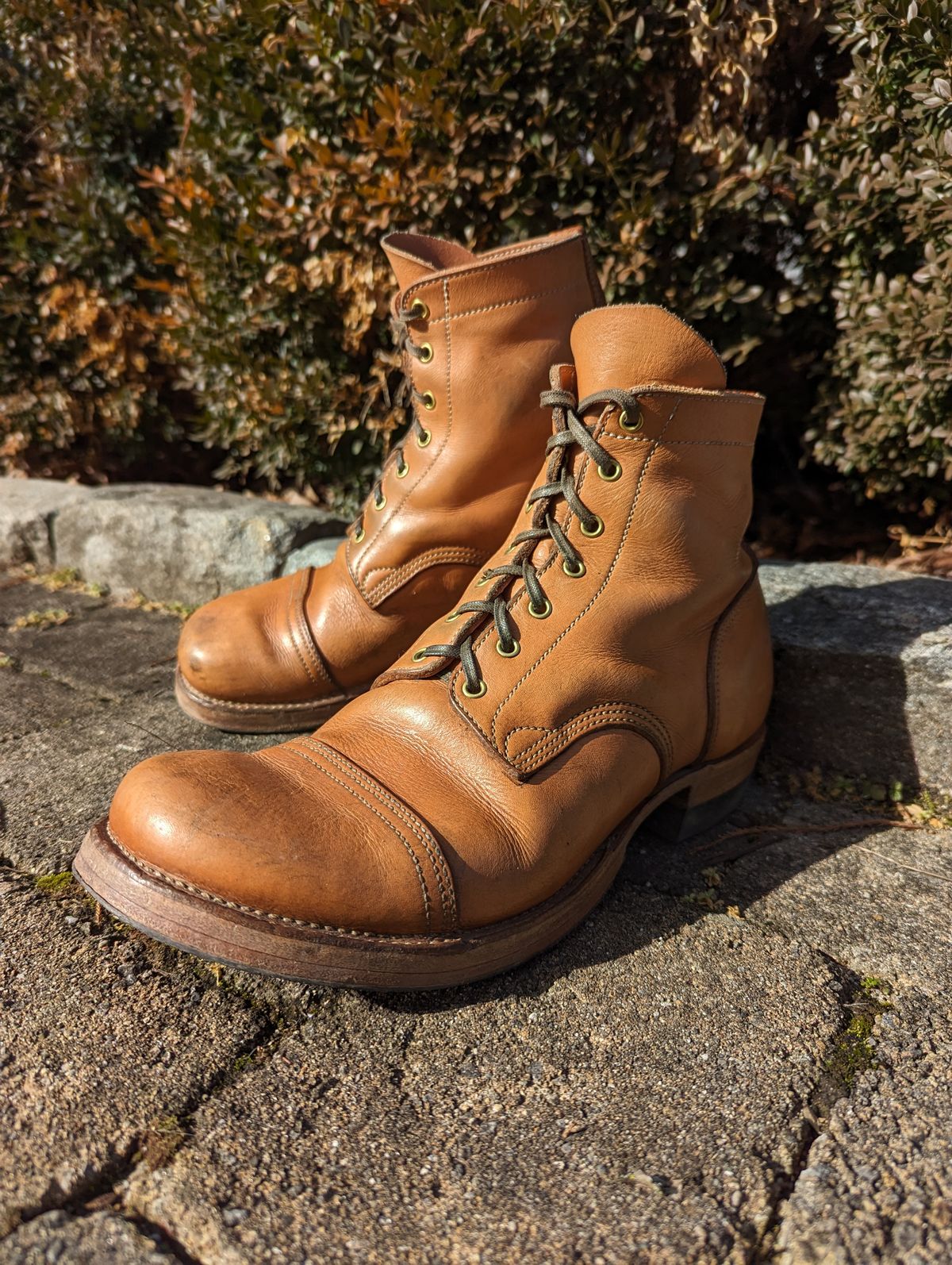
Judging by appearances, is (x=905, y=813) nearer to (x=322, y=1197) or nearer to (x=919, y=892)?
(x=919, y=892)

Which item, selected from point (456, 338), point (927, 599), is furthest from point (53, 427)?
point (927, 599)

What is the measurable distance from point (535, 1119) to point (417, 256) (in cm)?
173

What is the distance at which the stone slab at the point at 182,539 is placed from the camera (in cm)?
310

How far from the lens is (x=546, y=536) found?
5.00 feet

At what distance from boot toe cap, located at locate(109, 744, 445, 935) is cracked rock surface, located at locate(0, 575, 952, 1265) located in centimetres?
20

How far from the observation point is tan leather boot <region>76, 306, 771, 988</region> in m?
1.23

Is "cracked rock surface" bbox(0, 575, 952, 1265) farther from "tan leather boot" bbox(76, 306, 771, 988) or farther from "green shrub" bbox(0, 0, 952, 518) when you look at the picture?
"green shrub" bbox(0, 0, 952, 518)

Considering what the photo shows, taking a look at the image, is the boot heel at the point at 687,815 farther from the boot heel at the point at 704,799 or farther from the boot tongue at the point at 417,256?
the boot tongue at the point at 417,256

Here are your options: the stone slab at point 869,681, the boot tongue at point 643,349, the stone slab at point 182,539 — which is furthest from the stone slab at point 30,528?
the stone slab at point 869,681

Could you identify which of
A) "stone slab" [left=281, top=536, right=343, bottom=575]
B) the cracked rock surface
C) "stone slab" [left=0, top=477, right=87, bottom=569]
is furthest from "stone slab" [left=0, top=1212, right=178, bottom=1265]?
"stone slab" [left=0, top=477, right=87, bottom=569]

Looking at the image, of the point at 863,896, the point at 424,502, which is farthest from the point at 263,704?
the point at 863,896

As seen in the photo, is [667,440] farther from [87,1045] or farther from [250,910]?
[87,1045]

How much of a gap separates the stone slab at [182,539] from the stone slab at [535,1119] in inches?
79.6

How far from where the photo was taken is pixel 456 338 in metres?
1.90
